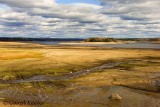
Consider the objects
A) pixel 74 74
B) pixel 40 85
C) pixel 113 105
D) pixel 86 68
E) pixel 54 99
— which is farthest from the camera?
pixel 86 68

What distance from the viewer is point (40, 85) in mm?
30859

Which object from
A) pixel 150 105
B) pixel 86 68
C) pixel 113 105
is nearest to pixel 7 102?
pixel 113 105

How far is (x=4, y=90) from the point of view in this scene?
93.8 ft

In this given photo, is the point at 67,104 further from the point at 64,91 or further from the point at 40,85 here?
the point at 40,85

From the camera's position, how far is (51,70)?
133 ft

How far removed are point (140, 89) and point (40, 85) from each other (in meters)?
10.4

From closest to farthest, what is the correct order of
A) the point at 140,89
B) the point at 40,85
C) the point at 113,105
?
the point at 113,105 < the point at 140,89 < the point at 40,85

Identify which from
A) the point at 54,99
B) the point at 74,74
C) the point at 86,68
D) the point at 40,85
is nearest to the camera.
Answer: the point at 54,99

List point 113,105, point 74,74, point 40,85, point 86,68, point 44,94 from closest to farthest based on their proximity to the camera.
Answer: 1. point 113,105
2. point 44,94
3. point 40,85
4. point 74,74
5. point 86,68

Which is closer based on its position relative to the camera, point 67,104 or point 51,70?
point 67,104

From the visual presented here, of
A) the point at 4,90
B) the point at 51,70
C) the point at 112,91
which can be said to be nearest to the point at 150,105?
the point at 112,91

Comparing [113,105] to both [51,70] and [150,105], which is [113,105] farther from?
[51,70]

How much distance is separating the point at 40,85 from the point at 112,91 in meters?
7.89

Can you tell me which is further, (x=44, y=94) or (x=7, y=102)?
(x=44, y=94)
